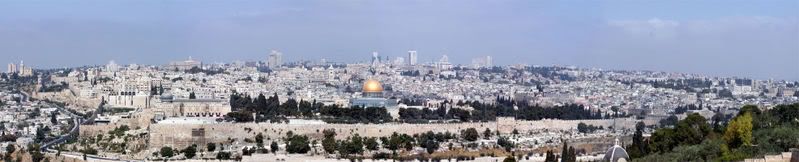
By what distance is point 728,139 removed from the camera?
40.0 meters

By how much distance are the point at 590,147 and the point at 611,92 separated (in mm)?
60170

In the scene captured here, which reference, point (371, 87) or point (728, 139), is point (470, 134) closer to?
point (371, 87)

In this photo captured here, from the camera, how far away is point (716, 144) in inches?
1512

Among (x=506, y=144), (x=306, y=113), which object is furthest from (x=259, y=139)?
(x=506, y=144)

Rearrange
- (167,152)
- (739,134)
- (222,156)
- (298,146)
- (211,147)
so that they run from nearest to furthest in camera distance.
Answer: (739,134) → (222,156) → (167,152) → (298,146) → (211,147)

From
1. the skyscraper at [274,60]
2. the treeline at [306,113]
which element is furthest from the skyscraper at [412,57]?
the treeline at [306,113]

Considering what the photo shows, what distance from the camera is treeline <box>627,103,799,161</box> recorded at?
3684 cm

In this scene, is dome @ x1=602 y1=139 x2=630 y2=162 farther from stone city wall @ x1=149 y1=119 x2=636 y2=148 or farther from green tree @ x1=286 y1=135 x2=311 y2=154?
stone city wall @ x1=149 y1=119 x2=636 y2=148

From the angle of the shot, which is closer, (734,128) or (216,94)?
(734,128)

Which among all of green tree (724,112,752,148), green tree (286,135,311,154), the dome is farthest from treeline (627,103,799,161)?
green tree (286,135,311,154)

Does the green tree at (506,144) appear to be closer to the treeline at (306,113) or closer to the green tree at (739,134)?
the treeline at (306,113)

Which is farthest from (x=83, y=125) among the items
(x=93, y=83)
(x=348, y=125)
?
(x=93, y=83)

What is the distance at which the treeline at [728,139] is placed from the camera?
36844mm

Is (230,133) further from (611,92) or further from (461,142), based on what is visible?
(611,92)
